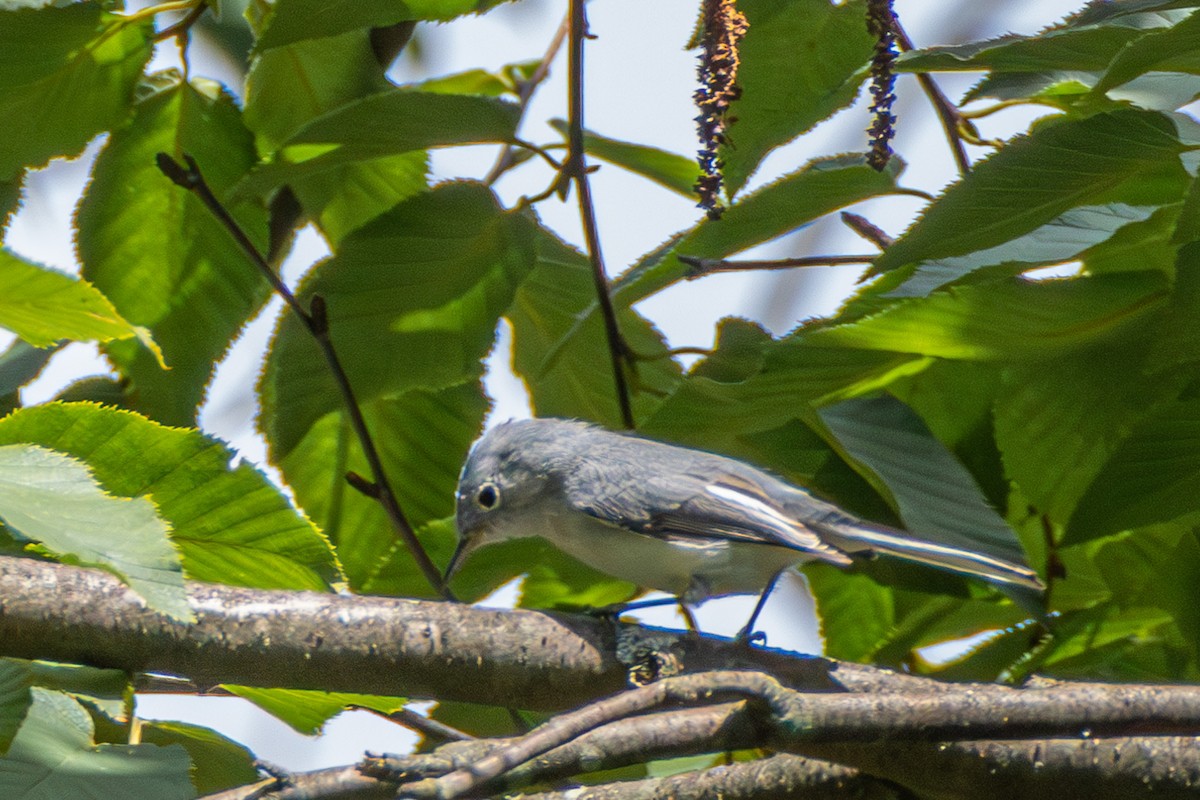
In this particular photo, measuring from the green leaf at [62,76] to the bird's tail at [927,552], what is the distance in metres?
0.84

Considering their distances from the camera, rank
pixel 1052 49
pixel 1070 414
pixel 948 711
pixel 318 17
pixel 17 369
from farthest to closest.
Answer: pixel 17 369, pixel 1070 414, pixel 318 17, pixel 1052 49, pixel 948 711

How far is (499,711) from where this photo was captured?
1.29m

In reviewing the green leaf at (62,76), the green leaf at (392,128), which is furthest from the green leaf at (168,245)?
the green leaf at (392,128)

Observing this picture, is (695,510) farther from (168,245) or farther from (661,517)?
(168,245)

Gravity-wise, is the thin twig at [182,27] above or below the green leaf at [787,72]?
above

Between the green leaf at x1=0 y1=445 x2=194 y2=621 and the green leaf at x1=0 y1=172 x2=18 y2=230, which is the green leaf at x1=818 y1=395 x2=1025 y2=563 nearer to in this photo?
the green leaf at x1=0 y1=445 x2=194 y2=621

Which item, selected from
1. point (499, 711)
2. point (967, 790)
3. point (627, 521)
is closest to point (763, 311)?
point (627, 521)

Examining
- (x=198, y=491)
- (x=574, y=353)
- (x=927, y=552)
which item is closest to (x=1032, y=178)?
(x=927, y=552)

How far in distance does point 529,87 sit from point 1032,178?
0.69m

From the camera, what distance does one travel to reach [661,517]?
4.22ft

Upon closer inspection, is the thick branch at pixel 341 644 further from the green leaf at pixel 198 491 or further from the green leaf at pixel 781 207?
the green leaf at pixel 781 207

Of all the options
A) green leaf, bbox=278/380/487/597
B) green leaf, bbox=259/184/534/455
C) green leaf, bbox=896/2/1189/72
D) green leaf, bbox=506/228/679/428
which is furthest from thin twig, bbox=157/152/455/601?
green leaf, bbox=896/2/1189/72

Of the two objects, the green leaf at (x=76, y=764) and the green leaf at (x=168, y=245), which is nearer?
the green leaf at (x=76, y=764)

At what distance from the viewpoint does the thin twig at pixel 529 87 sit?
138cm
